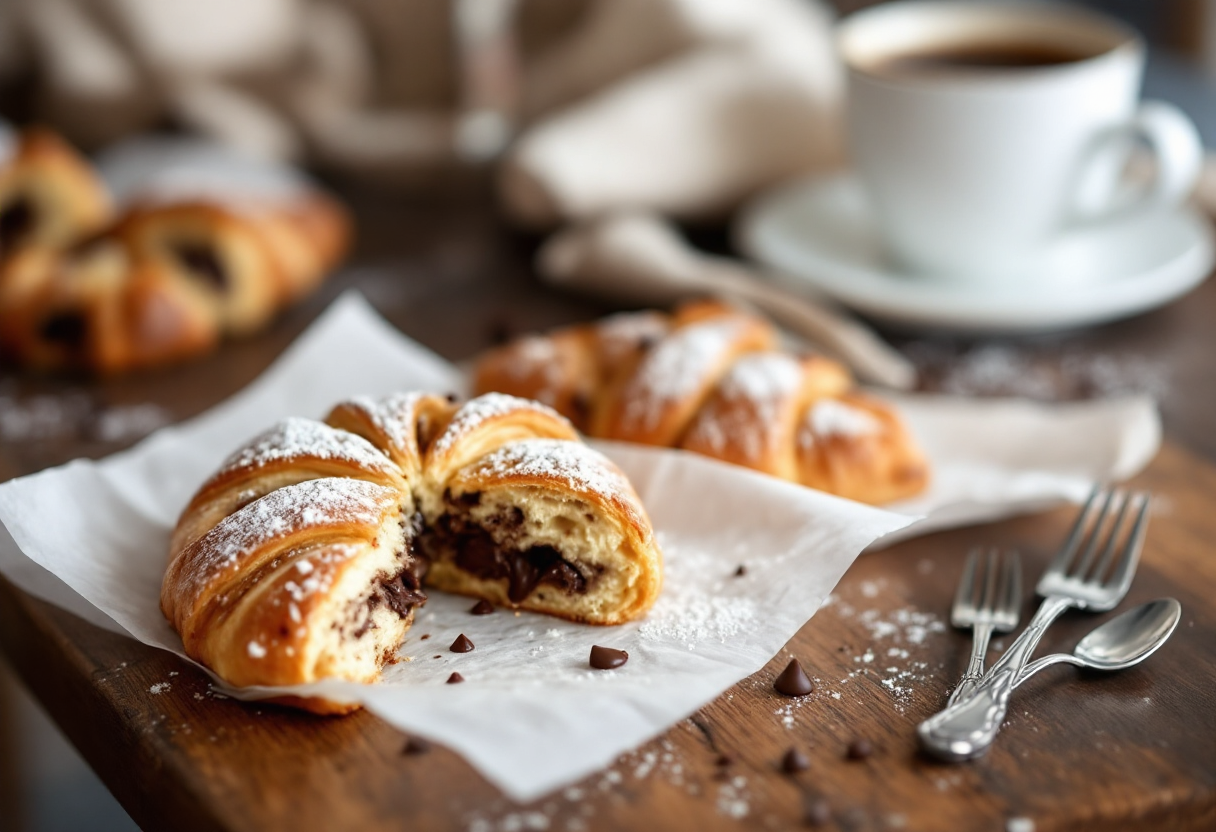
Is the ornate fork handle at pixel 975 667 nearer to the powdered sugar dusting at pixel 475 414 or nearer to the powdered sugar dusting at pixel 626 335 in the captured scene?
the powdered sugar dusting at pixel 475 414

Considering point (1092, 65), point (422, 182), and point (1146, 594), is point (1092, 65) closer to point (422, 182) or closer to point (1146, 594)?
point (1146, 594)

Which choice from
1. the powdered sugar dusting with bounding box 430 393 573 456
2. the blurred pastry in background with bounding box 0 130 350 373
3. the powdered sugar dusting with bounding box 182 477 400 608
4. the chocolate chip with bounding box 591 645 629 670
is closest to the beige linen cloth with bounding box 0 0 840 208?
the blurred pastry in background with bounding box 0 130 350 373

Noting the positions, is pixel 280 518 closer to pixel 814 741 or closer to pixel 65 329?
pixel 814 741

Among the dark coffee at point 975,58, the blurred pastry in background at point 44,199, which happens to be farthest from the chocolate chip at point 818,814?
the blurred pastry in background at point 44,199

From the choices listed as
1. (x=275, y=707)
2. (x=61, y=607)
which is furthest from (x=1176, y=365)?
(x=61, y=607)

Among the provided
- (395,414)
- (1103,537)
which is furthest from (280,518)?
(1103,537)

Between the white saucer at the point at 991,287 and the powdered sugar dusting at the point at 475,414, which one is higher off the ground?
the powdered sugar dusting at the point at 475,414
